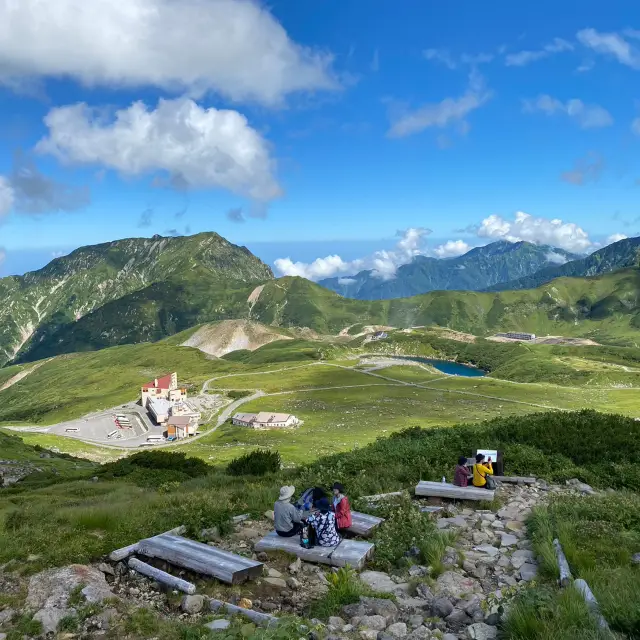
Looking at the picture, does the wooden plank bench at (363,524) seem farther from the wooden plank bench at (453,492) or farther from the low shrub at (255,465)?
the low shrub at (255,465)

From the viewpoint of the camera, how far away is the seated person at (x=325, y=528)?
37.7 ft

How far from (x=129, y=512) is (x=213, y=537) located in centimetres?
360

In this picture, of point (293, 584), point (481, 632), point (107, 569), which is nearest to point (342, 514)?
point (293, 584)

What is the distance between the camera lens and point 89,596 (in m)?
9.23

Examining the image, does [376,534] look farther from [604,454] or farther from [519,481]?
[604,454]

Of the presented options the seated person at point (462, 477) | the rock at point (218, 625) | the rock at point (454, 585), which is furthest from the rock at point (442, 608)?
the seated person at point (462, 477)

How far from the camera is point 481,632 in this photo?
7133 mm

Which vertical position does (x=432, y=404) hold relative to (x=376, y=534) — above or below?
below

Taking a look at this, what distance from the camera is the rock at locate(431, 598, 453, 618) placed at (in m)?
8.15

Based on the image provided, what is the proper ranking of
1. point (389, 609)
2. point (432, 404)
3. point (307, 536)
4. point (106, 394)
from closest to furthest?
1. point (389, 609)
2. point (307, 536)
3. point (432, 404)
4. point (106, 394)

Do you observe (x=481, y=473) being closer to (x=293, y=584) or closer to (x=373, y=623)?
(x=293, y=584)

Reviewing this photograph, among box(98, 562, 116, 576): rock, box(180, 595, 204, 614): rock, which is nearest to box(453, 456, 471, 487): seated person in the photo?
box(180, 595, 204, 614): rock

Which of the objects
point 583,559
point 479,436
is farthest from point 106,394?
point 583,559

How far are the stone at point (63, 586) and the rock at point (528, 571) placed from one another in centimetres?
826
